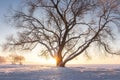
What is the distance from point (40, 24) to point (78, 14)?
420 centimetres

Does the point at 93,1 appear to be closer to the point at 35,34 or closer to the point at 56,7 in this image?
the point at 56,7

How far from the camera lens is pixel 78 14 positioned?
29.1 m

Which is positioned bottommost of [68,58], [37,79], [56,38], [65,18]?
[37,79]

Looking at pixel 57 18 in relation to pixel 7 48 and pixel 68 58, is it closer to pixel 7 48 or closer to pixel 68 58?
pixel 68 58

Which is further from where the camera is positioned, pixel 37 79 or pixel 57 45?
pixel 57 45

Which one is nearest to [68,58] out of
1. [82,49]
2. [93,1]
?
[82,49]

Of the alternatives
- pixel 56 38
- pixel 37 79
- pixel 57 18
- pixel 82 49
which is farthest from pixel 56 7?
pixel 37 79

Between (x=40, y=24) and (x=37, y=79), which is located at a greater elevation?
(x=40, y=24)

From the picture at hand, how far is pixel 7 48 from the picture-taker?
1185 inches

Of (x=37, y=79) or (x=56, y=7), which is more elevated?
(x=56, y=7)

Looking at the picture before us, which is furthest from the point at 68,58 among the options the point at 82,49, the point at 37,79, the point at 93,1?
the point at 37,79

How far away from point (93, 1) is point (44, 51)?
741cm

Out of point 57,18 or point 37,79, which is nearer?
point 37,79

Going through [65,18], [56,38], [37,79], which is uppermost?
[65,18]
